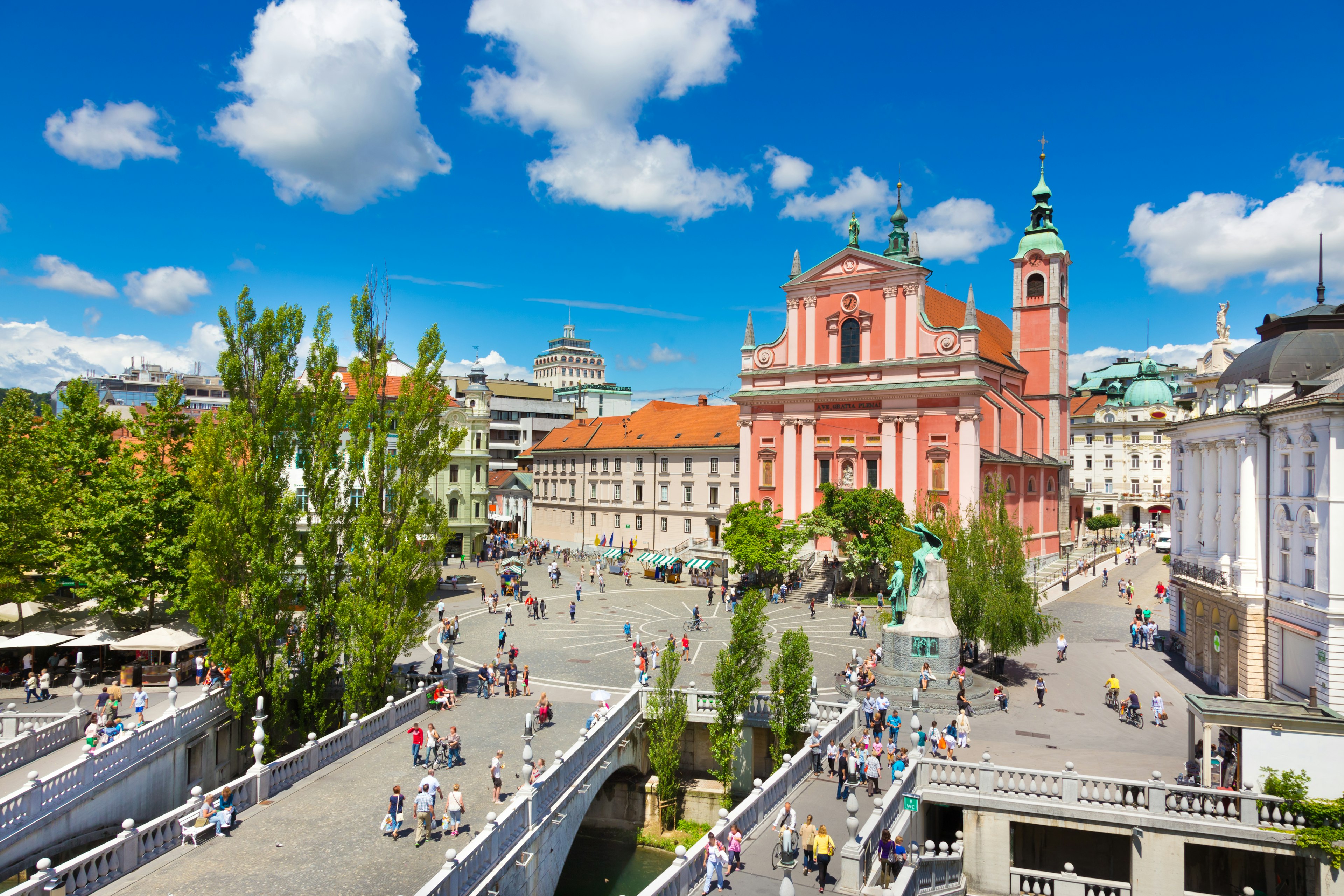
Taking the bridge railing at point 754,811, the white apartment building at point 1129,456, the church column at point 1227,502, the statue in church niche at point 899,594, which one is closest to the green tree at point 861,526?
the statue in church niche at point 899,594

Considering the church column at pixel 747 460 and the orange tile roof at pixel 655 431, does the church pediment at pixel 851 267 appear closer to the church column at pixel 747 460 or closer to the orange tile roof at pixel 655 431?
the church column at pixel 747 460

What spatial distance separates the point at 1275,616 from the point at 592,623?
88.4 feet

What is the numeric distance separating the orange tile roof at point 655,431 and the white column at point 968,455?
57.7 feet

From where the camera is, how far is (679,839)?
76.9 ft

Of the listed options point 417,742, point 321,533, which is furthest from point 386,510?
point 417,742

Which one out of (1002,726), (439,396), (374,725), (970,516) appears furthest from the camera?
(970,516)

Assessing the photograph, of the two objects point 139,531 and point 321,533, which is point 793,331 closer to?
point 321,533

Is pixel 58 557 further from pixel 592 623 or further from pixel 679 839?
pixel 679 839

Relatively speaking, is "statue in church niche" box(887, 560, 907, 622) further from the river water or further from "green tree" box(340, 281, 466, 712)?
"green tree" box(340, 281, 466, 712)

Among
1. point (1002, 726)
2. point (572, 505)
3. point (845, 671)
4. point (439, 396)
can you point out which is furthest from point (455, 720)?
point (572, 505)

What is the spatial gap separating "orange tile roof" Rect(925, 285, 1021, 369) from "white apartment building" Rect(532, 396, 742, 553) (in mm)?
16862

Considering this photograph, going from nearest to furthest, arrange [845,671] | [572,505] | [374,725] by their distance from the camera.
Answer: [374,725]
[845,671]
[572,505]

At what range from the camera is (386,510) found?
A: 83.4ft

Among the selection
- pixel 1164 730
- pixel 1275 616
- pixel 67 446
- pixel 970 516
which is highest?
pixel 67 446
